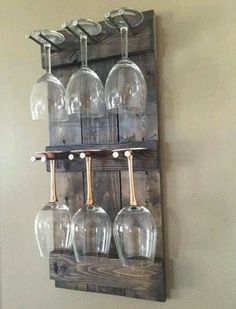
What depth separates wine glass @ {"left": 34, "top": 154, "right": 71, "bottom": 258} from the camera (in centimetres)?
84

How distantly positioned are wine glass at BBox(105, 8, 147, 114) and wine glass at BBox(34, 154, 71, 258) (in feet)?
0.94

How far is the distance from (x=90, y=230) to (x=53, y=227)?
0.12 meters

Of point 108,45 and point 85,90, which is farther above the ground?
point 108,45

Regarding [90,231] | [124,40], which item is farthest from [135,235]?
[124,40]

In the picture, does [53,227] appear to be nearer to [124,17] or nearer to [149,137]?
[149,137]

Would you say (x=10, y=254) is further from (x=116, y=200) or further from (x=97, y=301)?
(x=116, y=200)

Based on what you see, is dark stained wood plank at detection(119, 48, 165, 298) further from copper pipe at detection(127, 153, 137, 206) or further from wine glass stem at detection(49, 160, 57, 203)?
wine glass stem at detection(49, 160, 57, 203)

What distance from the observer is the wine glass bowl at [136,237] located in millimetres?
765

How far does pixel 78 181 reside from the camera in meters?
0.93

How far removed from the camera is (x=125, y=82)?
765 mm

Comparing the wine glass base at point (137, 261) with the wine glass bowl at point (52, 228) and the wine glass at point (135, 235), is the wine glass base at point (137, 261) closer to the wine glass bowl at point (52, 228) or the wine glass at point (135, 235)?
the wine glass at point (135, 235)

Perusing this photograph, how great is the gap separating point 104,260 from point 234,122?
0.53 metres

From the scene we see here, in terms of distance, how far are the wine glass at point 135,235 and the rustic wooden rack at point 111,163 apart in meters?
0.07

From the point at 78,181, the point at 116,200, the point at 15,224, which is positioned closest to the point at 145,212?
the point at 116,200
